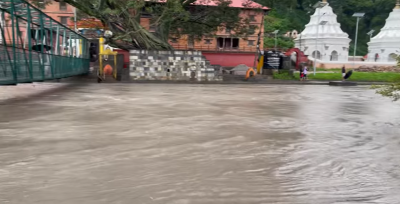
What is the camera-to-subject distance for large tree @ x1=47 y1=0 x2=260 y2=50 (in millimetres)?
21859

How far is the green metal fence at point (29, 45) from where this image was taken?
33.9ft

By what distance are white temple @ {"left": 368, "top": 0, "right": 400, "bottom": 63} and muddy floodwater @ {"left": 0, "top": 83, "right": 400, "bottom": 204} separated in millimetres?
41804

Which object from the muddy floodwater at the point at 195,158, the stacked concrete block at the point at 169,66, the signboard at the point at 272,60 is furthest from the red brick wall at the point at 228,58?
the muddy floodwater at the point at 195,158

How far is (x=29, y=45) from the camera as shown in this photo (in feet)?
38.9

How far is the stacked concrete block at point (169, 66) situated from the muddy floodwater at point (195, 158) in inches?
617

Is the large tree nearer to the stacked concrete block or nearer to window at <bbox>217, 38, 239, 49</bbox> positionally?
the stacked concrete block

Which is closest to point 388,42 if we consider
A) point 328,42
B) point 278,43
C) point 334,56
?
point 334,56

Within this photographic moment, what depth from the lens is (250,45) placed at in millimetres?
39562

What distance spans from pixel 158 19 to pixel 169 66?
372 cm

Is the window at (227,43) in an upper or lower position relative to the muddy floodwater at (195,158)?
upper

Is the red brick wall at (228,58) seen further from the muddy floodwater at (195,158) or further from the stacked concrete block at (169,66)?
the muddy floodwater at (195,158)

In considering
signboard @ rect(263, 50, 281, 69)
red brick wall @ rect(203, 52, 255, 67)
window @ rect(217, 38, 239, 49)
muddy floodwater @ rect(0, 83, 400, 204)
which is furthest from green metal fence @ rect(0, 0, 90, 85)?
window @ rect(217, 38, 239, 49)

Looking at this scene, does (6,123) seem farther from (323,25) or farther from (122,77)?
(323,25)

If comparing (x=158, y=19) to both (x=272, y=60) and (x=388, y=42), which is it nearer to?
(x=272, y=60)
